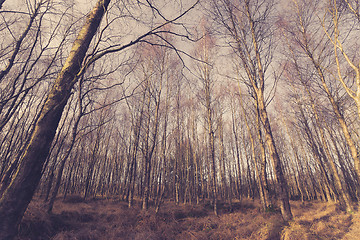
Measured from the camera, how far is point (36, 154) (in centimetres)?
155

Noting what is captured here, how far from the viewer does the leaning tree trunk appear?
1335 millimetres

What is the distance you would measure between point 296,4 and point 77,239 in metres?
14.2

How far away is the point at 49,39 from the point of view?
536 centimetres

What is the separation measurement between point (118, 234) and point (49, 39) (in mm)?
6942

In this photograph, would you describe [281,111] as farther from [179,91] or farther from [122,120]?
[122,120]

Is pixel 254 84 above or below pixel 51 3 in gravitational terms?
below

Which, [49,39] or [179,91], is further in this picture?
[179,91]

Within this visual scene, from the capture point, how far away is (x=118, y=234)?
17.1 feet

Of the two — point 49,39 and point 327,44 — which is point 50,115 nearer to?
point 49,39

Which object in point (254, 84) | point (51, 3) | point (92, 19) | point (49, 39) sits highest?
point (51, 3)

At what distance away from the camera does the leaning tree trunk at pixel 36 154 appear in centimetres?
133

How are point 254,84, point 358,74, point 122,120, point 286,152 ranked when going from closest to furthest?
point 358,74
point 254,84
point 122,120
point 286,152

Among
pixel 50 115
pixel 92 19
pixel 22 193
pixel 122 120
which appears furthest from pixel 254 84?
pixel 122 120

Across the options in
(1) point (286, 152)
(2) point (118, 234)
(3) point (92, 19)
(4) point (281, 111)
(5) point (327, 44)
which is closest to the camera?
(3) point (92, 19)
